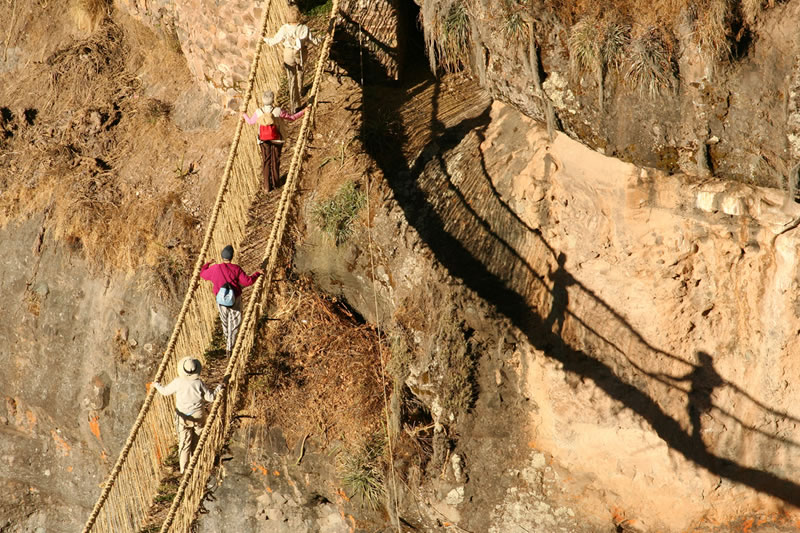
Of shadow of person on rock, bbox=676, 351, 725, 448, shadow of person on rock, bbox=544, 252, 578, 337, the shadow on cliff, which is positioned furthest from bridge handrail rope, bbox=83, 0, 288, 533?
shadow of person on rock, bbox=676, 351, 725, 448

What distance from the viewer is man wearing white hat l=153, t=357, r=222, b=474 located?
9.23 metres

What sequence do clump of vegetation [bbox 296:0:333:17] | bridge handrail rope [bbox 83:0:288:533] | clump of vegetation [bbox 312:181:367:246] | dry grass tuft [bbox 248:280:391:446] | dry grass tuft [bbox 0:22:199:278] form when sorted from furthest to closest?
dry grass tuft [bbox 0:22:199:278], clump of vegetation [bbox 296:0:333:17], dry grass tuft [bbox 248:280:391:446], clump of vegetation [bbox 312:181:367:246], bridge handrail rope [bbox 83:0:288:533]

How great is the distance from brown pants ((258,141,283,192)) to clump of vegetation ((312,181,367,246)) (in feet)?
3.01

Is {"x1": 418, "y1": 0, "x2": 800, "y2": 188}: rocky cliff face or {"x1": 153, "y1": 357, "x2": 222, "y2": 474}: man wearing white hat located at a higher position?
{"x1": 418, "y1": 0, "x2": 800, "y2": 188}: rocky cliff face

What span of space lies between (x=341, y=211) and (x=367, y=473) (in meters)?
3.13

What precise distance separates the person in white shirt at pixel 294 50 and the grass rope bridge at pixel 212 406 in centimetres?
35

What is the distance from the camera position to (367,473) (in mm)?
11586

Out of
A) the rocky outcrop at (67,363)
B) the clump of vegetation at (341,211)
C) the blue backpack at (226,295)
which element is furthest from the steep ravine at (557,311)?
the blue backpack at (226,295)

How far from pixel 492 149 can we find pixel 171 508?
5189mm

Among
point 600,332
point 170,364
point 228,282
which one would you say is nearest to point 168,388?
point 170,364

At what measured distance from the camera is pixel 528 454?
1060cm

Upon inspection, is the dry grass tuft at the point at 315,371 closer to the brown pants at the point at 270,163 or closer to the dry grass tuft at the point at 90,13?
the brown pants at the point at 270,163

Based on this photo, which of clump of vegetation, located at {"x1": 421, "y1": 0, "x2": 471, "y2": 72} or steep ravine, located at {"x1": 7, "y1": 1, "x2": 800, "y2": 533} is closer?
steep ravine, located at {"x1": 7, "y1": 1, "x2": 800, "y2": 533}

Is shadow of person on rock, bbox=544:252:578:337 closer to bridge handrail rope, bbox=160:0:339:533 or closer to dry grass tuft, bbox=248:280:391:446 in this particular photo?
dry grass tuft, bbox=248:280:391:446
